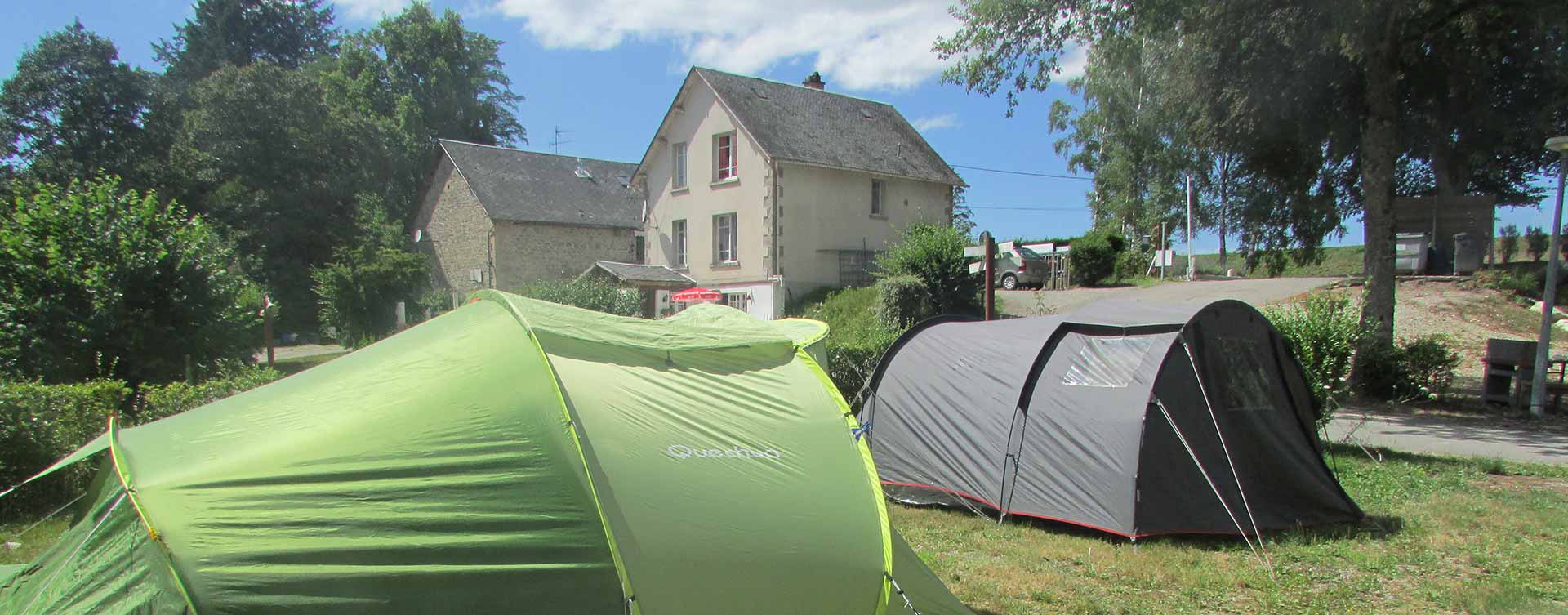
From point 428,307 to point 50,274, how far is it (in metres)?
18.9

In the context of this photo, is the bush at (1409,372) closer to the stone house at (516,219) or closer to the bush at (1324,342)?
the bush at (1324,342)

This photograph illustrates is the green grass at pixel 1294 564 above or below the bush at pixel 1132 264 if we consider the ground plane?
below

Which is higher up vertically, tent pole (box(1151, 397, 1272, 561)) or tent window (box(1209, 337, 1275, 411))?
tent window (box(1209, 337, 1275, 411))

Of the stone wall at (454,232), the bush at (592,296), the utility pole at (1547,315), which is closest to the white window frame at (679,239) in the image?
the bush at (592,296)

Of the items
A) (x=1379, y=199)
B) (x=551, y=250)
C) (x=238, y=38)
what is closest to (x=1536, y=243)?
(x=1379, y=199)

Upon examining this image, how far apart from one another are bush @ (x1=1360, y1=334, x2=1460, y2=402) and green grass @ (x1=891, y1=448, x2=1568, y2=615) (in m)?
5.90

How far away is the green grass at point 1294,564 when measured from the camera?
16.5 ft

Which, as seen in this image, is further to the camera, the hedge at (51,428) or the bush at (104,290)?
the bush at (104,290)

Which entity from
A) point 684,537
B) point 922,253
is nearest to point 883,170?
point 922,253

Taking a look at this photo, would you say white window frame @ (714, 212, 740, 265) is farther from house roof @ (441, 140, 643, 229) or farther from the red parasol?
house roof @ (441, 140, 643, 229)

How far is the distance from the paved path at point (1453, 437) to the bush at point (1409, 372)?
38.3 inches

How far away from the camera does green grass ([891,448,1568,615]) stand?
504cm

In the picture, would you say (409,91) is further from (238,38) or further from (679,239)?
(679,239)

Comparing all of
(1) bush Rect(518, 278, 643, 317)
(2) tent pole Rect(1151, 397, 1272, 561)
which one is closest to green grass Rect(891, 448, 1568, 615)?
(2) tent pole Rect(1151, 397, 1272, 561)
